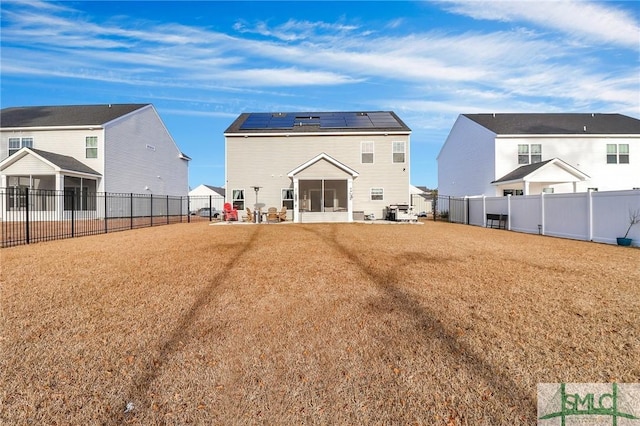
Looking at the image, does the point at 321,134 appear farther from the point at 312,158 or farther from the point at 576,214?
the point at 576,214

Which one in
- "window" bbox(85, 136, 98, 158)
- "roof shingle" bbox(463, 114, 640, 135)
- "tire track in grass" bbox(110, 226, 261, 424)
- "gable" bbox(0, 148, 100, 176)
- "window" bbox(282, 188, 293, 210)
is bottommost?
"tire track in grass" bbox(110, 226, 261, 424)

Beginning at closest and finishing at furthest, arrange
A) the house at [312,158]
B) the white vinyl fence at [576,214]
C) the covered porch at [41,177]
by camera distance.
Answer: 1. the white vinyl fence at [576,214]
2. the covered porch at [41,177]
3. the house at [312,158]

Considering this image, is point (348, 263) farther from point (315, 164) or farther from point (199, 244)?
point (315, 164)

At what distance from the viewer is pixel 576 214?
11.9 m

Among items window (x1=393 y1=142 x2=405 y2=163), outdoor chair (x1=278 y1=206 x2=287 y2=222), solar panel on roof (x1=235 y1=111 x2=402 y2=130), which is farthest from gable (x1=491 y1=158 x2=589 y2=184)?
outdoor chair (x1=278 y1=206 x2=287 y2=222)

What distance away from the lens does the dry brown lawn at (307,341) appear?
2.47m

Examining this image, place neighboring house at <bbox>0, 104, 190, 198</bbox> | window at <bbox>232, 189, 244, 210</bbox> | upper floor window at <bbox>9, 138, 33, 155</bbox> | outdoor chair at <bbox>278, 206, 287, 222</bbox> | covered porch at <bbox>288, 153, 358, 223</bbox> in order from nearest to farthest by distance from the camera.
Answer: covered porch at <bbox>288, 153, 358, 223</bbox>, outdoor chair at <bbox>278, 206, 287, 222</bbox>, neighboring house at <bbox>0, 104, 190, 198</bbox>, window at <bbox>232, 189, 244, 210</bbox>, upper floor window at <bbox>9, 138, 33, 155</bbox>

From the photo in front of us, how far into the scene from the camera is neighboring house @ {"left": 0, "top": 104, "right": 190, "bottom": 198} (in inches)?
813

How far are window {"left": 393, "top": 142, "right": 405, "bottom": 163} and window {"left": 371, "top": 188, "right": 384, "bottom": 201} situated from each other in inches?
93.4

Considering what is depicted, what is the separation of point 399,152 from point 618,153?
1704cm

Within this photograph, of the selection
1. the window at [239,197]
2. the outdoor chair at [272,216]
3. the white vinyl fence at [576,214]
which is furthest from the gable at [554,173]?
the window at [239,197]

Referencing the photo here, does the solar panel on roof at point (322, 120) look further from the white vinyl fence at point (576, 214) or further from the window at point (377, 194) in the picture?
the white vinyl fence at point (576, 214)

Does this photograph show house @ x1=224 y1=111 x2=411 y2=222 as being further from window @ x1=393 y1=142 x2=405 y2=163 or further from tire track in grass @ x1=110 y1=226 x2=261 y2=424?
tire track in grass @ x1=110 y1=226 x2=261 y2=424

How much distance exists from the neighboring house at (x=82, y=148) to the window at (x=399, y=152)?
20.8 metres
